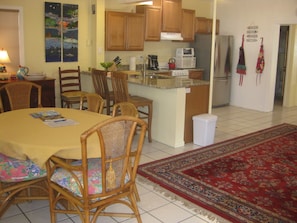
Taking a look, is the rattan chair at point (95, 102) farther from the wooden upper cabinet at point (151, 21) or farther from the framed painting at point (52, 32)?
the wooden upper cabinet at point (151, 21)

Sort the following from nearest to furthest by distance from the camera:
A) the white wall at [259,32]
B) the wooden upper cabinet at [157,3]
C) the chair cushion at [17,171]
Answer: the chair cushion at [17,171] → the wooden upper cabinet at [157,3] → the white wall at [259,32]

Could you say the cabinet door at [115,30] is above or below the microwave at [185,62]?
above

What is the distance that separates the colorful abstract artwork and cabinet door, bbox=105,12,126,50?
1.90ft

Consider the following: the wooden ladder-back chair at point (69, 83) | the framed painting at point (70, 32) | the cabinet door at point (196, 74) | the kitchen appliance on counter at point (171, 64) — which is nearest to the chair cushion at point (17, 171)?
the wooden ladder-back chair at point (69, 83)

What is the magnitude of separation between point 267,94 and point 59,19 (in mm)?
4697

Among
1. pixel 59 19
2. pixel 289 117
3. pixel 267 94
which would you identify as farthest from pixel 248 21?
pixel 59 19

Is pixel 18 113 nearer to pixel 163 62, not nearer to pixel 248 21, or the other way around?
pixel 163 62

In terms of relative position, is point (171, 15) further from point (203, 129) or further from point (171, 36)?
point (203, 129)

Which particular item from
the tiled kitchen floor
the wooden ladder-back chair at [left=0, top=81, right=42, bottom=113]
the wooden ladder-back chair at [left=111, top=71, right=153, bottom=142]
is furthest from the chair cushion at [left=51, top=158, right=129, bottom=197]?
the wooden ladder-back chair at [left=111, top=71, right=153, bottom=142]

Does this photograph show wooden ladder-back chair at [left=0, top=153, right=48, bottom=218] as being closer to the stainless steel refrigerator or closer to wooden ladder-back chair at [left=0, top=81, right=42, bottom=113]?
wooden ladder-back chair at [left=0, top=81, right=42, bottom=113]

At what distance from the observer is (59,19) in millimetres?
5859

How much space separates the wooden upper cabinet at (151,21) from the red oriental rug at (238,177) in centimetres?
301

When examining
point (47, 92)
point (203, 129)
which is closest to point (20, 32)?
point (47, 92)

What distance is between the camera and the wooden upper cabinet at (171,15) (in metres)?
6.98
